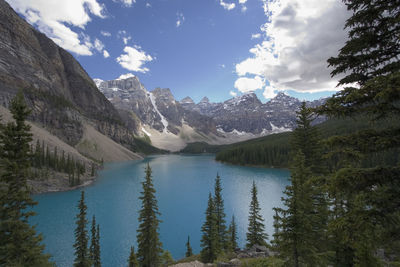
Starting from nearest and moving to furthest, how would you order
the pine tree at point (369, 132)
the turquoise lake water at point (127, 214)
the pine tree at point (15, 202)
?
the pine tree at point (369, 132), the pine tree at point (15, 202), the turquoise lake water at point (127, 214)

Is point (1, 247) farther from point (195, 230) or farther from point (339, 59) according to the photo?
point (195, 230)

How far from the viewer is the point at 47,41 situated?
185750mm

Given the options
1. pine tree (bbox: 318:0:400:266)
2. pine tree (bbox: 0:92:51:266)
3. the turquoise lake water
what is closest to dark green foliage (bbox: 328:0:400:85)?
pine tree (bbox: 318:0:400:266)

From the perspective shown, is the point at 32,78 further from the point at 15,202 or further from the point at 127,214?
the point at 15,202

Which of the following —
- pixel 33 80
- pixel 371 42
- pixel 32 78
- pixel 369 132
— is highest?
pixel 32 78

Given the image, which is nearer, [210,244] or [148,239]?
[148,239]

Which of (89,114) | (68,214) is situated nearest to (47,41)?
(89,114)

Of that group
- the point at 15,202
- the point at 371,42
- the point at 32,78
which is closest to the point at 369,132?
the point at 371,42

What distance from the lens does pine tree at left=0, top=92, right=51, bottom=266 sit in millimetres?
11156

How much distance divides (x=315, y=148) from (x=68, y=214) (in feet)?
161

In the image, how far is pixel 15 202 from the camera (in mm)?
11984

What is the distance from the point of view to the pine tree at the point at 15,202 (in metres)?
11.2

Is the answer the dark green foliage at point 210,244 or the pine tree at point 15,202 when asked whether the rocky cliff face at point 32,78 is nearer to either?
the pine tree at point 15,202

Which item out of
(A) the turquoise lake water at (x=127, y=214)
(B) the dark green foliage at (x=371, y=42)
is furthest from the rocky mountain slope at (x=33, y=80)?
(B) the dark green foliage at (x=371, y=42)
